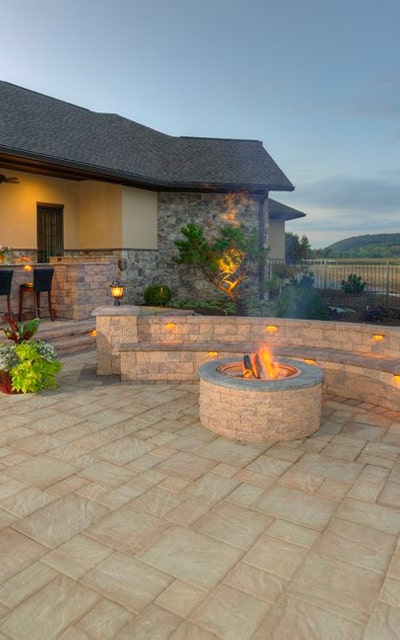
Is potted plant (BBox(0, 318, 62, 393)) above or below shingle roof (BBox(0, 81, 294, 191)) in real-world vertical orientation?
below

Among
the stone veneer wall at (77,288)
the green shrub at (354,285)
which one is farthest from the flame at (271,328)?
the green shrub at (354,285)

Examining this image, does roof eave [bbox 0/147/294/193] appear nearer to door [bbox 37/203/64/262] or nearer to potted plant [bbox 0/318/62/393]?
door [bbox 37/203/64/262]

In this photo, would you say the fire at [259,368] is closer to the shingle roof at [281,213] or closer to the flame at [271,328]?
the flame at [271,328]

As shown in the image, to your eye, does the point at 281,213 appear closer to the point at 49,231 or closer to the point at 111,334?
the point at 49,231

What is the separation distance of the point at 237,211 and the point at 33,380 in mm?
11944

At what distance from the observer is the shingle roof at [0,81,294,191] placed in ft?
42.3

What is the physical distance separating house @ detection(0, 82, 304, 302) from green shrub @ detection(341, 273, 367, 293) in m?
3.74

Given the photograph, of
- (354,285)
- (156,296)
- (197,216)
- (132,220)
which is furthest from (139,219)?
(354,285)

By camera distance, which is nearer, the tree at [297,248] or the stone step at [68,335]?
the stone step at [68,335]

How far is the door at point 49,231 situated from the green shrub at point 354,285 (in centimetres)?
1077

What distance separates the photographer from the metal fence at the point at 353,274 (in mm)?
16312

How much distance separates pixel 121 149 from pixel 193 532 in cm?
1553

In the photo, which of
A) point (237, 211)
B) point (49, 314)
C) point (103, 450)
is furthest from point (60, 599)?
point (237, 211)

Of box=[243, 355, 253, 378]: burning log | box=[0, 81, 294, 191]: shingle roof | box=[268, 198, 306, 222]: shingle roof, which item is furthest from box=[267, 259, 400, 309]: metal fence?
box=[243, 355, 253, 378]: burning log
